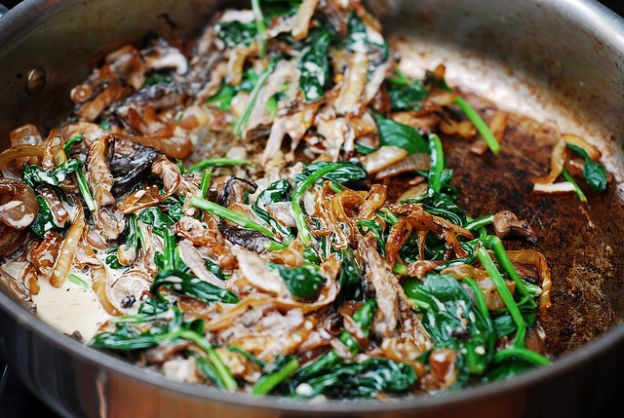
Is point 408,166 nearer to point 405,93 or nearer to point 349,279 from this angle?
point 405,93

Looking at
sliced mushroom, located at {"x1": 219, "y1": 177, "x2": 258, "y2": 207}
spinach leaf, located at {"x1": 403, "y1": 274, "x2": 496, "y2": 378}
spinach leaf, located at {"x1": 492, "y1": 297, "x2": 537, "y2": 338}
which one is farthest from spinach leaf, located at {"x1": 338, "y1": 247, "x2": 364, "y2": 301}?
sliced mushroom, located at {"x1": 219, "y1": 177, "x2": 258, "y2": 207}

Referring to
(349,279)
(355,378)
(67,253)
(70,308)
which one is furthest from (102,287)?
(355,378)

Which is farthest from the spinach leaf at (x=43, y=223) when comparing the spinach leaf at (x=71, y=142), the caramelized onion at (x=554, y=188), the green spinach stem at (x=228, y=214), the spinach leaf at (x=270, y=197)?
the caramelized onion at (x=554, y=188)

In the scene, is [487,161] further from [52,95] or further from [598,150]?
[52,95]

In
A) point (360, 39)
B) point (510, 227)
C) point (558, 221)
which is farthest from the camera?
point (360, 39)

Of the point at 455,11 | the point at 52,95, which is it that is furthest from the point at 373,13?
the point at 52,95

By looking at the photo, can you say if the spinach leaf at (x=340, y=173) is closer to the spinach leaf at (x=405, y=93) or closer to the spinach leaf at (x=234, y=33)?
the spinach leaf at (x=405, y=93)
